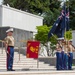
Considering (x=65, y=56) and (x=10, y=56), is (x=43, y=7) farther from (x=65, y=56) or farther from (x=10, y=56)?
(x=10, y=56)

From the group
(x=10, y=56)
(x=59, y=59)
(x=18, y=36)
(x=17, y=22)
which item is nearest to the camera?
(x=10, y=56)

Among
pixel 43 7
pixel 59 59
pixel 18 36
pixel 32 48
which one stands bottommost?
pixel 59 59

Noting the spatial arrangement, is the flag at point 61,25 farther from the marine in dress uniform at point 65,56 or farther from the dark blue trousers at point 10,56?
the dark blue trousers at point 10,56

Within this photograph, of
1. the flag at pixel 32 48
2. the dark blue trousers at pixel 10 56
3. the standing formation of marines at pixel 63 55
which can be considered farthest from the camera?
the flag at pixel 32 48

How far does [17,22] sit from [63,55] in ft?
41.2

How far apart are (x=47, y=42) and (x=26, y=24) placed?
4.03m

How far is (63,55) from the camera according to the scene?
47.2ft

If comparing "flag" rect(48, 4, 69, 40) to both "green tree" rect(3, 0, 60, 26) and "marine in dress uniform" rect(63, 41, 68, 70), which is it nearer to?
"marine in dress uniform" rect(63, 41, 68, 70)

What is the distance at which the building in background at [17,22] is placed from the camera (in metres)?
23.3

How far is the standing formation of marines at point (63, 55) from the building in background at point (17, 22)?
8.73m

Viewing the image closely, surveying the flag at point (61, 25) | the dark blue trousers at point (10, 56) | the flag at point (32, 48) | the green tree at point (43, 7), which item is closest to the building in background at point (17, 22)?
the flag at point (32, 48)

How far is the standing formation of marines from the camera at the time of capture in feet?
46.9

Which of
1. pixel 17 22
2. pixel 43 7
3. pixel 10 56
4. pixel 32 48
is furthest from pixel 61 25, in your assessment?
pixel 43 7

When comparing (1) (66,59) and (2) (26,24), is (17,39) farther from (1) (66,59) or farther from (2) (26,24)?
(1) (66,59)
